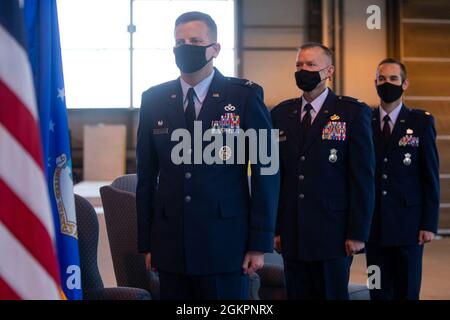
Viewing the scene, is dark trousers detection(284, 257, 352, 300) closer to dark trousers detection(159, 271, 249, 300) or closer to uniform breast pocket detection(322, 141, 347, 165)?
uniform breast pocket detection(322, 141, 347, 165)

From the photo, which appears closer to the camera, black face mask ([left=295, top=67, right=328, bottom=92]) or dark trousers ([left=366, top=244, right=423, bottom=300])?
black face mask ([left=295, top=67, right=328, bottom=92])

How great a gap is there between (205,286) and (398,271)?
4.89 ft

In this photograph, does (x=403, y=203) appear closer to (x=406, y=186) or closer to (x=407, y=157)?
(x=406, y=186)

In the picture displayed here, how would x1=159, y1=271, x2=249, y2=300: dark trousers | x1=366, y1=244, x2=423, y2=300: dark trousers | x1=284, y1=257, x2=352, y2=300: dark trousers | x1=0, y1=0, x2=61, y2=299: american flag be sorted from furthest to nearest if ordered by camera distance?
x1=366, y1=244, x2=423, y2=300: dark trousers < x1=284, y1=257, x2=352, y2=300: dark trousers < x1=159, y1=271, x2=249, y2=300: dark trousers < x1=0, y1=0, x2=61, y2=299: american flag

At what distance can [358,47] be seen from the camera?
9.73m

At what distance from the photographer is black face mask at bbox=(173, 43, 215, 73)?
2.21 metres

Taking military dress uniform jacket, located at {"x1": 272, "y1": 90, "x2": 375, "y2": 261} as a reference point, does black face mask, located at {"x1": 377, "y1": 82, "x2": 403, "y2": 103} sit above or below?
above

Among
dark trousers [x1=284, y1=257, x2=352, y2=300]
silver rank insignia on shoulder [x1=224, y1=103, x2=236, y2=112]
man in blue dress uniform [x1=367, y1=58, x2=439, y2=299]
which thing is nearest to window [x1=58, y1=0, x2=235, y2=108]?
man in blue dress uniform [x1=367, y1=58, x2=439, y2=299]

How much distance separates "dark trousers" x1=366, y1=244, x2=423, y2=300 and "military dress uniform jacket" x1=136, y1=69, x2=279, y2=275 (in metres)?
1.37

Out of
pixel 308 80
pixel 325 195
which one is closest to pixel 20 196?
pixel 325 195

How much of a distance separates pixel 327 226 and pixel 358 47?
7484mm

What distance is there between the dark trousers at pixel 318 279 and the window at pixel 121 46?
7515mm

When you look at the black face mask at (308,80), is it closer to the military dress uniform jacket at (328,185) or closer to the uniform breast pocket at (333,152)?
the military dress uniform jacket at (328,185)
